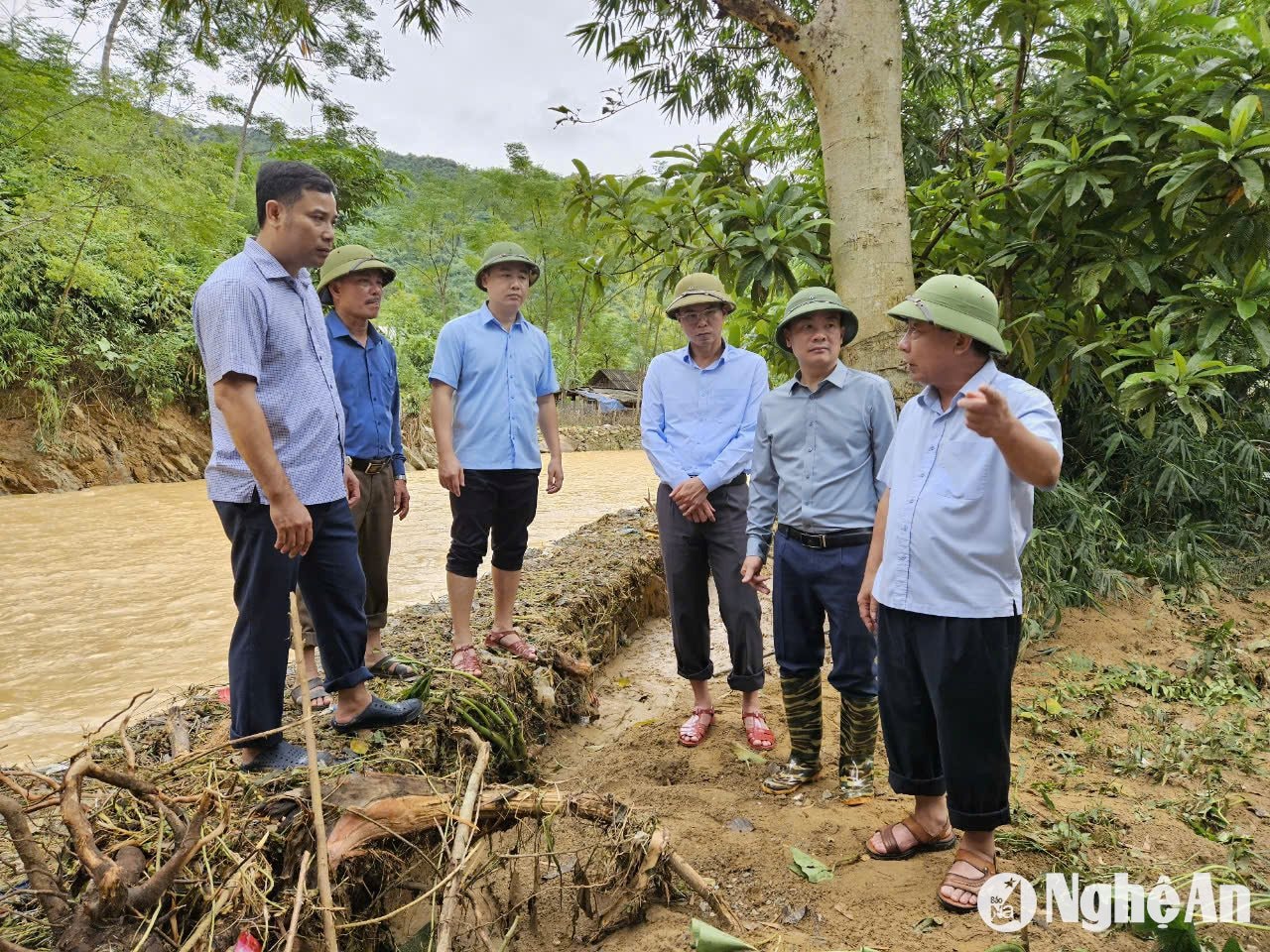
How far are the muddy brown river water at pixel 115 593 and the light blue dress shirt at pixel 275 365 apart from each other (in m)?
0.77

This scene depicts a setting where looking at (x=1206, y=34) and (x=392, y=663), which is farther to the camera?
(x=1206, y=34)

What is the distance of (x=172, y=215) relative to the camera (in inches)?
452

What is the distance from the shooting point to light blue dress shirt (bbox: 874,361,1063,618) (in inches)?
74.3

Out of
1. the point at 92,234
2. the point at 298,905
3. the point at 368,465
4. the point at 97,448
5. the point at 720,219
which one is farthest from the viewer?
the point at 97,448

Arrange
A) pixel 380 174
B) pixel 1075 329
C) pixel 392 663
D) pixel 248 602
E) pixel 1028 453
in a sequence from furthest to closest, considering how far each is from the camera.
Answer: pixel 380 174, pixel 1075 329, pixel 392 663, pixel 248 602, pixel 1028 453

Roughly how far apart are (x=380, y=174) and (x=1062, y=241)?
1676 centimetres

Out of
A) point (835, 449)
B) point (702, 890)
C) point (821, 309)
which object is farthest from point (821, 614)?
point (702, 890)

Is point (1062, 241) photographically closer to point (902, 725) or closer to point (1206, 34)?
point (1206, 34)

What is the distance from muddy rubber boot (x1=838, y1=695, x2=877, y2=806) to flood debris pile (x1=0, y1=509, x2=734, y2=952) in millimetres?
891

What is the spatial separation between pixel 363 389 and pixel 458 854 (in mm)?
1916

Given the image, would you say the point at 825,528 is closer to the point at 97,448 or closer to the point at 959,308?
the point at 959,308

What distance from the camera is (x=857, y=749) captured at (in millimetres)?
2619

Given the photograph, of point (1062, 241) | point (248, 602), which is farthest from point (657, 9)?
point (248, 602)

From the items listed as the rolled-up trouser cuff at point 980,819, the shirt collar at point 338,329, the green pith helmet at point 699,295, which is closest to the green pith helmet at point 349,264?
the shirt collar at point 338,329
